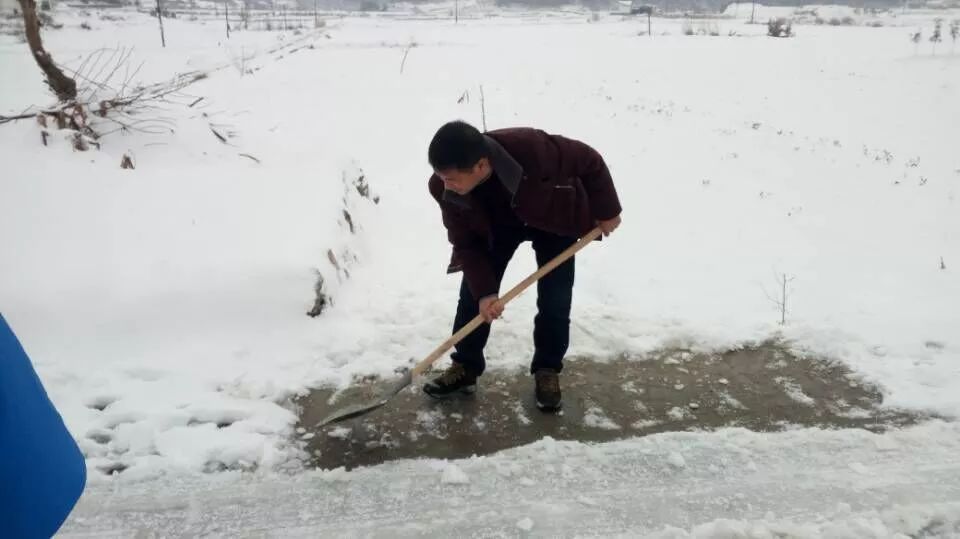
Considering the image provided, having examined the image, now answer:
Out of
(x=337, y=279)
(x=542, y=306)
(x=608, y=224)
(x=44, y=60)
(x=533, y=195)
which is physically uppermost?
(x=44, y=60)

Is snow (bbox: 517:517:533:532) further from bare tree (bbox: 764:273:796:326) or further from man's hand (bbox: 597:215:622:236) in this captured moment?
bare tree (bbox: 764:273:796:326)

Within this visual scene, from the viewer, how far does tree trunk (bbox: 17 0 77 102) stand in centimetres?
485

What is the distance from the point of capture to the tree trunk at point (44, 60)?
485cm

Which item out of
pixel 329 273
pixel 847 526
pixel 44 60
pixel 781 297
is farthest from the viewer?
pixel 44 60

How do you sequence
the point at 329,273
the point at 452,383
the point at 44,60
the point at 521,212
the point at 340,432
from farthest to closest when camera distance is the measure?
1. the point at 44,60
2. the point at 329,273
3. the point at 452,383
4. the point at 340,432
5. the point at 521,212

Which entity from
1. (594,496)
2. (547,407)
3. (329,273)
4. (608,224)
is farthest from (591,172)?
(329,273)

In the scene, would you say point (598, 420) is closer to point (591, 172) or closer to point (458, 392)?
point (458, 392)

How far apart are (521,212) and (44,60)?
4.27 m

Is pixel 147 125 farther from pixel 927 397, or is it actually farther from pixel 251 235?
pixel 927 397

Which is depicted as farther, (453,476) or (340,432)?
(340,432)

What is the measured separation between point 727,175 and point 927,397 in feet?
17.3

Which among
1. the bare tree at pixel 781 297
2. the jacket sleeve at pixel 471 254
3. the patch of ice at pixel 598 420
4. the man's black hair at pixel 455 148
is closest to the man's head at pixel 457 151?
the man's black hair at pixel 455 148

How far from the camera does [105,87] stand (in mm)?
4941

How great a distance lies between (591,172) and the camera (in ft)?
8.73
